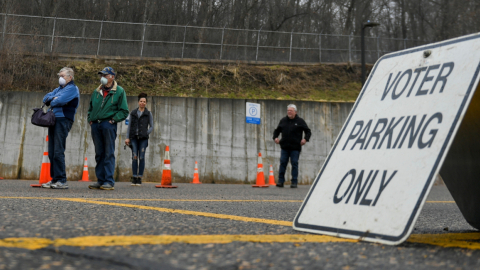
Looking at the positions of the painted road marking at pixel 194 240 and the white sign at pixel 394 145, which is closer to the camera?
the painted road marking at pixel 194 240

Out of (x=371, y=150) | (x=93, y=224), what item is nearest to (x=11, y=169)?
(x=93, y=224)

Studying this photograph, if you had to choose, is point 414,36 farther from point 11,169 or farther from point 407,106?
point 407,106

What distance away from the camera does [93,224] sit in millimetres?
2750

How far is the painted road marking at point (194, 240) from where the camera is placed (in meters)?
2.04

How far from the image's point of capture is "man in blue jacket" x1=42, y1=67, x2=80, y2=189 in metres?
6.95

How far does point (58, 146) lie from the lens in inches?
274

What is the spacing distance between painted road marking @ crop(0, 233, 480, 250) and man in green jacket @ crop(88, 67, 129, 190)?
5461 mm

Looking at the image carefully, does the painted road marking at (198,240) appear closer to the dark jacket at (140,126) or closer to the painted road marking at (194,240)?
the painted road marking at (194,240)

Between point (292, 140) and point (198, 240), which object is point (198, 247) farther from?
point (292, 140)

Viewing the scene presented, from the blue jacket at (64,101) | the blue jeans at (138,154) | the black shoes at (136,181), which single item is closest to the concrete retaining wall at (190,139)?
the black shoes at (136,181)

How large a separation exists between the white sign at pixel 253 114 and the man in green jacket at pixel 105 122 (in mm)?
→ 9586

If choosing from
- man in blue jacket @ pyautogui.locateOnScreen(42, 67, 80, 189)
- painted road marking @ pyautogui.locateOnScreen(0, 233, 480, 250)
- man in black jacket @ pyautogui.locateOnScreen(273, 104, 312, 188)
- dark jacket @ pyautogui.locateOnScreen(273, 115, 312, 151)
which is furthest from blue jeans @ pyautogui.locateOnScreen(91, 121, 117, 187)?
painted road marking @ pyautogui.locateOnScreen(0, 233, 480, 250)

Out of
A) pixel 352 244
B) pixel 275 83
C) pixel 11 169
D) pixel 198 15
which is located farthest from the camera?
pixel 198 15

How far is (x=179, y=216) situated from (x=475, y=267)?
6.84 ft
